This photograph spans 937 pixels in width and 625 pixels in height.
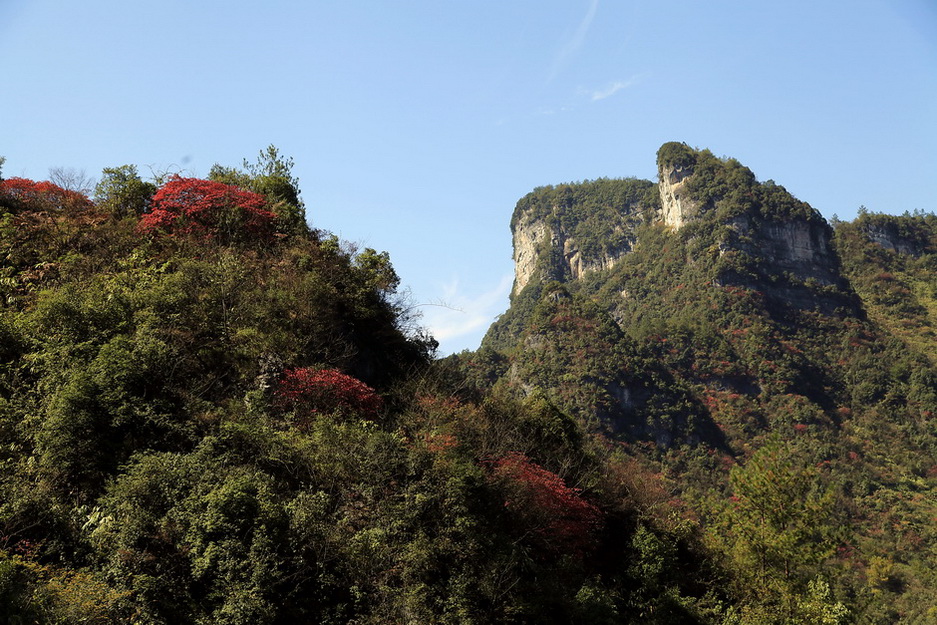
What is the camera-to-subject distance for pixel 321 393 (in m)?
14.5

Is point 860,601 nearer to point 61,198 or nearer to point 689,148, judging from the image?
point 61,198

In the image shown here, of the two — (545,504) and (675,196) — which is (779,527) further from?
(675,196)

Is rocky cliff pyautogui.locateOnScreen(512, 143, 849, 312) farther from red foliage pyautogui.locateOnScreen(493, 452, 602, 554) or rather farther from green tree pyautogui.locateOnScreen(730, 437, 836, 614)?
red foliage pyautogui.locateOnScreen(493, 452, 602, 554)

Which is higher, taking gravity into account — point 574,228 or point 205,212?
point 574,228

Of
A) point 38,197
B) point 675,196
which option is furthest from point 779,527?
point 675,196

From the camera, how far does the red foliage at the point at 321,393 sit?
14.2 metres

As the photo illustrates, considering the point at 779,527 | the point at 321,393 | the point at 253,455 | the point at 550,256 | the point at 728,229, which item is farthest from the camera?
the point at 550,256

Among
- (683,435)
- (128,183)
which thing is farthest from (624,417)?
(128,183)

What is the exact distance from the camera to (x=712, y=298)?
8706cm

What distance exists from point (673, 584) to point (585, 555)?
2.46 metres

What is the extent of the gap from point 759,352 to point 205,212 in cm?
7210

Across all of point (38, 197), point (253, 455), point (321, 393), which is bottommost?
point (253, 455)

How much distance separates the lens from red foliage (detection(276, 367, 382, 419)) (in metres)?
14.2

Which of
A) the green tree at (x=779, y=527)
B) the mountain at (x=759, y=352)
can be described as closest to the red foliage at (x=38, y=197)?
the green tree at (x=779, y=527)
